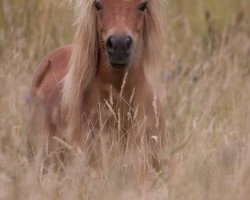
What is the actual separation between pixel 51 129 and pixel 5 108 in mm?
810

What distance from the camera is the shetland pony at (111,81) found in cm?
587

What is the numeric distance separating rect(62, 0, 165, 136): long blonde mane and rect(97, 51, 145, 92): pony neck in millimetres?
71

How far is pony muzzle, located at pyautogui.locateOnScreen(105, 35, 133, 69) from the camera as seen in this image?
5676 millimetres

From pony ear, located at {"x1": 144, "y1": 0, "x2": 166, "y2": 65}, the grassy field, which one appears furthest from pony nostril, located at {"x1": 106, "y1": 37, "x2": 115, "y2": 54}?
the grassy field

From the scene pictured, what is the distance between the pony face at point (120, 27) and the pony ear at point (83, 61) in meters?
0.09

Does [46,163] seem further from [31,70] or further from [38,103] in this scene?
[31,70]

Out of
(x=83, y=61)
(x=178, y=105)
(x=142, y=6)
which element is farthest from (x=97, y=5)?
(x=178, y=105)

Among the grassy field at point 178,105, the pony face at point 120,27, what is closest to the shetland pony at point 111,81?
the pony face at point 120,27

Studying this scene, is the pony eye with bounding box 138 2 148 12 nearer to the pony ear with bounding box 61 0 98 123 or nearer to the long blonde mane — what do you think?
the long blonde mane

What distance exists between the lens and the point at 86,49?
6.18m

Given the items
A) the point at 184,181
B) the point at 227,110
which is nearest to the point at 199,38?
the point at 227,110

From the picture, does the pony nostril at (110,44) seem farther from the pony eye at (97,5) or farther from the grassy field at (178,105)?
the grassy field at (178,105)

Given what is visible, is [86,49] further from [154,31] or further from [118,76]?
[154,31]

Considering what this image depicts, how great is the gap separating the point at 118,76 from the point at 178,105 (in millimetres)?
1552
